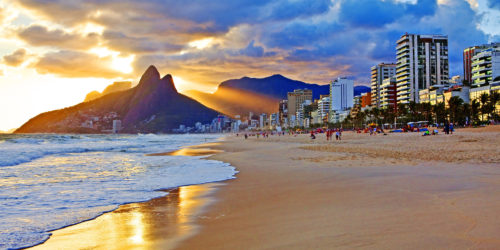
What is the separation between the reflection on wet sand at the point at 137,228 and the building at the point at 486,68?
103 meters

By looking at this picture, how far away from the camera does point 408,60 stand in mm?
125250

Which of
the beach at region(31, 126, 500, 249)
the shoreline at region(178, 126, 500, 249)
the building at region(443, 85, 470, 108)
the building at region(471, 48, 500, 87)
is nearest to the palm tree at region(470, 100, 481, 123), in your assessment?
the building at region(471, 48, 500, 87)

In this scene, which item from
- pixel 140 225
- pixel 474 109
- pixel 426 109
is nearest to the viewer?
pixel 140 225

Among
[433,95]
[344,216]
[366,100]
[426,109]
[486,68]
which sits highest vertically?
[486,68]

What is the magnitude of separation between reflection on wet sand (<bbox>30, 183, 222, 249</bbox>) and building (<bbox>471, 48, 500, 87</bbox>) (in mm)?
102689

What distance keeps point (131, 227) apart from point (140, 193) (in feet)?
12.9

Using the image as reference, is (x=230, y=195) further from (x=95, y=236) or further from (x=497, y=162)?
(x=497, y=162)

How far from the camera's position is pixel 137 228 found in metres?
6.08

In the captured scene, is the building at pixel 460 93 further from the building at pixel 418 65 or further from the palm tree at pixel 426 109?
the building at pixel 418 65

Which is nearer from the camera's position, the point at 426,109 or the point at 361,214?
the point at 361,214

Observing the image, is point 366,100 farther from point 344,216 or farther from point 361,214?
point 344,216

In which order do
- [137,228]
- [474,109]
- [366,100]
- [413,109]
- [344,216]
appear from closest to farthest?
[344,216] → [137,228] → [474,109] → [413,109] → [366,100]

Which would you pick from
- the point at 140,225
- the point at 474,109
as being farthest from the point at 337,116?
the point at 140,225

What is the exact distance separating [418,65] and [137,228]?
13465cm
